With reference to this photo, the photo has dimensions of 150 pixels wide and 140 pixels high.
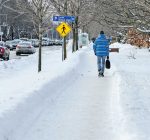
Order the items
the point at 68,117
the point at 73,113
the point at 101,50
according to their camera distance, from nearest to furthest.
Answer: the point at 68,117 < the point at 73,113 < the point at 101,50

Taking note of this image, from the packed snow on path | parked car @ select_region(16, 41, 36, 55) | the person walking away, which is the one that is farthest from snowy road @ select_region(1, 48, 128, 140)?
parked car @ select_region(16, 41, 36, 55)

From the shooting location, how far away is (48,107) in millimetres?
11453

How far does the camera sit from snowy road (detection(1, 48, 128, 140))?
849 centimetres

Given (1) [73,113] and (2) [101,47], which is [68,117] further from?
(2) [101,47]

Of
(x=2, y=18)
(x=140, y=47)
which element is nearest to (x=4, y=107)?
(x=140, y=47)

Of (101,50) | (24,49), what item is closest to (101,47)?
(101,50)

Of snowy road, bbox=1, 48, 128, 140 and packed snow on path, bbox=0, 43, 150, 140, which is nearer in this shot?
packed snow on path, bbox=0, 43, 150, 140

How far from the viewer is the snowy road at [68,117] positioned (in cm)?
849

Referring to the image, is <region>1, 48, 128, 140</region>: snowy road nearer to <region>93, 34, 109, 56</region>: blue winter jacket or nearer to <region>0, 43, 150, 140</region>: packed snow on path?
<region>0, 43, 150, 140</region>: packed snow on path

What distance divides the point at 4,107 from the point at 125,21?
7567 millimetres

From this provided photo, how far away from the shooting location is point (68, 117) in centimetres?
1043

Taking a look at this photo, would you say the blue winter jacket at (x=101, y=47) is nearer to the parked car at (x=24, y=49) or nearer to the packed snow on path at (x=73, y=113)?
the packed snow on path at (x=73, y=113)

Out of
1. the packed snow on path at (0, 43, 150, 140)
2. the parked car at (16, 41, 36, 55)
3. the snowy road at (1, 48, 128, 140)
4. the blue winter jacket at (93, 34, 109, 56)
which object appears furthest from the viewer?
the parked car at (16, 41, 36, 55)

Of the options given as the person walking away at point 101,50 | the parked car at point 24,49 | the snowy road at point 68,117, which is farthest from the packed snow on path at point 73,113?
the parked car at point 24,49
